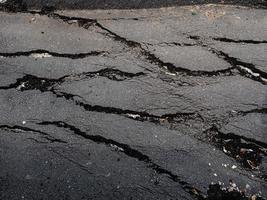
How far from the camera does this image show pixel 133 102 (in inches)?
92.1

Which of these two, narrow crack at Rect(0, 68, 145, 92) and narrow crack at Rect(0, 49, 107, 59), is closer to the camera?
narrow crack at Rect(0, 68, 145, 92)

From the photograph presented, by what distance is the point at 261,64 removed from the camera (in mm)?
2533

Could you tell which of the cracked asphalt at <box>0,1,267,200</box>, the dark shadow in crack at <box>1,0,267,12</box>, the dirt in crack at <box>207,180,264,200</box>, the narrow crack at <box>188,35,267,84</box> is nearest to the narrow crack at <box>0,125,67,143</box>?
the cracked asphalt at <box>0,1,267,200</box>

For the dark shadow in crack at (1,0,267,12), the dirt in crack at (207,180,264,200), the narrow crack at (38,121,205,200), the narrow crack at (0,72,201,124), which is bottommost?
the dirt in crack at (207,180,264,200)

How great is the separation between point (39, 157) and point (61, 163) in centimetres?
14

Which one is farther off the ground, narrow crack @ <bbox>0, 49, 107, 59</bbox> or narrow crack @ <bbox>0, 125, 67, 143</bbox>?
narrow crack @ <bbox>0, 49, 107, 59</bbox>

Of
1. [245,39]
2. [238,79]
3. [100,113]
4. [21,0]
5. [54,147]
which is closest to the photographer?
[54,147]

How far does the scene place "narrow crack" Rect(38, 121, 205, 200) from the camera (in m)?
1.98

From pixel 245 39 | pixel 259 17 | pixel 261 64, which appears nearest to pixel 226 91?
pixel 261 64

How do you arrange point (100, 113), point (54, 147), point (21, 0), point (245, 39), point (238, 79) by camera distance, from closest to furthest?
point (54, 147)
point (100, 113)
point (238, 79)
point (245, 39)
point (21, 0)

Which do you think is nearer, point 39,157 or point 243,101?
point 39,157

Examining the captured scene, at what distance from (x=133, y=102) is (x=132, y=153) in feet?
1.22

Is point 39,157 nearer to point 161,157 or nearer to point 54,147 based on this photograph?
point 54,147

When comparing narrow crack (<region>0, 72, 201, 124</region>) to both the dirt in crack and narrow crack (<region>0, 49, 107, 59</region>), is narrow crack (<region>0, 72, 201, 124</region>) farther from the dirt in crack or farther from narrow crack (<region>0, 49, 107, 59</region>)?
the dirt in crack
